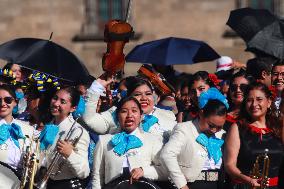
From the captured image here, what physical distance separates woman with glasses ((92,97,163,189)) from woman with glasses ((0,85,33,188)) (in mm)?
729

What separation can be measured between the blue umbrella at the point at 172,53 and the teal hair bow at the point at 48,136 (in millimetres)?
3060

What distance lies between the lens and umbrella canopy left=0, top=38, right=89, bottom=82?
37.5 feet

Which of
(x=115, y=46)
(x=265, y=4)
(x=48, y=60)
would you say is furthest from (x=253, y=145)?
(x=265, y=4)

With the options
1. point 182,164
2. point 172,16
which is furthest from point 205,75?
point 172,16

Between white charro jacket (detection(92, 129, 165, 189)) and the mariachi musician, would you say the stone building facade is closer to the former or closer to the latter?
the mariachi musician

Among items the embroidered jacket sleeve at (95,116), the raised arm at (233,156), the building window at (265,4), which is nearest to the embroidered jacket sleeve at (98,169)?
the embroidered jacket sleeve at (95,116)

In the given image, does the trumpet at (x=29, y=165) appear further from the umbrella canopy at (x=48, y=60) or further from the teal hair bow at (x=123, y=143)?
the umbrella canopy at (x=48, y=60)

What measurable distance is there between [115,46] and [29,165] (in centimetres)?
145

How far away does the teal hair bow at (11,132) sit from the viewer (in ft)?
34.4

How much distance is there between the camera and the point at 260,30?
41.9 ft

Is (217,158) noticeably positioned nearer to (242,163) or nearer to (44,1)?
(242,163)

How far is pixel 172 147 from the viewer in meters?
10.2

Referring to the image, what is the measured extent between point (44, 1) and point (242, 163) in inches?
595

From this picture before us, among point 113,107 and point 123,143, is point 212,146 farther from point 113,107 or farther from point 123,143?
point 113,107
